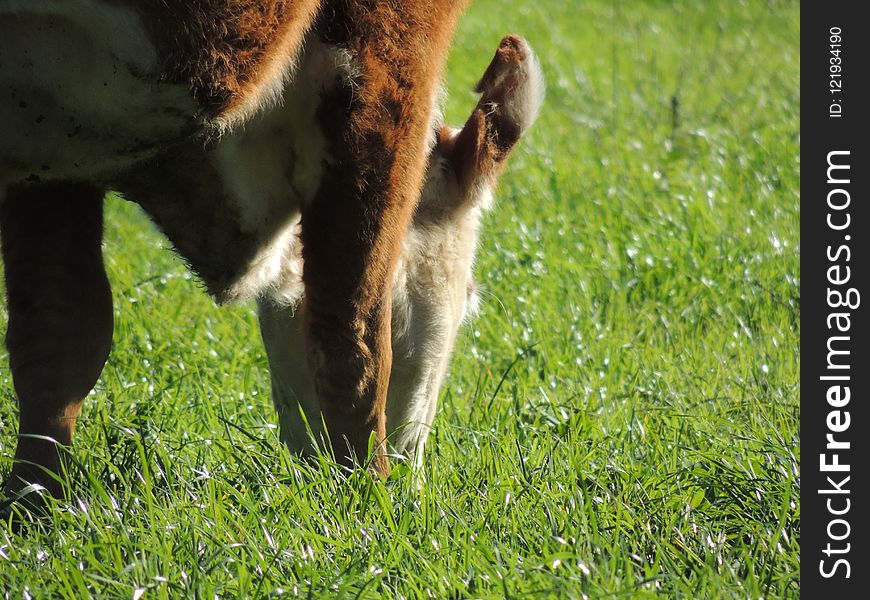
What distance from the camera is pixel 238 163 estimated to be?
3.07 m

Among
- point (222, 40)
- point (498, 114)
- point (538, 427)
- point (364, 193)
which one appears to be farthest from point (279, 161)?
point (538, 427)

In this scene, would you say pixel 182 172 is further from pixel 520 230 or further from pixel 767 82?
pixel 767 82

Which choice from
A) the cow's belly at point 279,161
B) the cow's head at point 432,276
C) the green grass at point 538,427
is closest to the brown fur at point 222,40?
the cow's belly at point 279,161

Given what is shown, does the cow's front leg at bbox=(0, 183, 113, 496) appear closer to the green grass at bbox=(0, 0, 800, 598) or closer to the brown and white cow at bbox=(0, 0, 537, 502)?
the brown and white cow at bbox=(0, 0, 537, 502)

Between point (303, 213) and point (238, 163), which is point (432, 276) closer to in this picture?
point (303, 213)

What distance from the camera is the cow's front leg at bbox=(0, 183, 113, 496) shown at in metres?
3.24

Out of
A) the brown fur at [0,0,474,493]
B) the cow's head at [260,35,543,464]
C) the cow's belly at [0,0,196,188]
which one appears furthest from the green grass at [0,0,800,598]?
the cow's belly at [0,0,196,188]

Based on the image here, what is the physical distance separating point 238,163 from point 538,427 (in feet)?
4.53

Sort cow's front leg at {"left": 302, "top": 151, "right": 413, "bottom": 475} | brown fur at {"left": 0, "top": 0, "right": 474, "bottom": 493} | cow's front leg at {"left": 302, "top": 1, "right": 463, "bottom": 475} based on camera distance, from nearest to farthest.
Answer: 1. brown fur at {"left": 0, "top": 0, "right": 474, "bottom": 493}
2. cow's front leg at {"left": 302, "top": 1, "right": 463, "bottom": 475}
3. cow's front leg at {"left": 302, "top": 151, "right": 413, "bottom": 475}

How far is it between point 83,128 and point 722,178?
14.8 ft

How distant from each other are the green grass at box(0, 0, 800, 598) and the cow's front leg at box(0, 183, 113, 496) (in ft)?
0.50

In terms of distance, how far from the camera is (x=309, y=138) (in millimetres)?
3035
